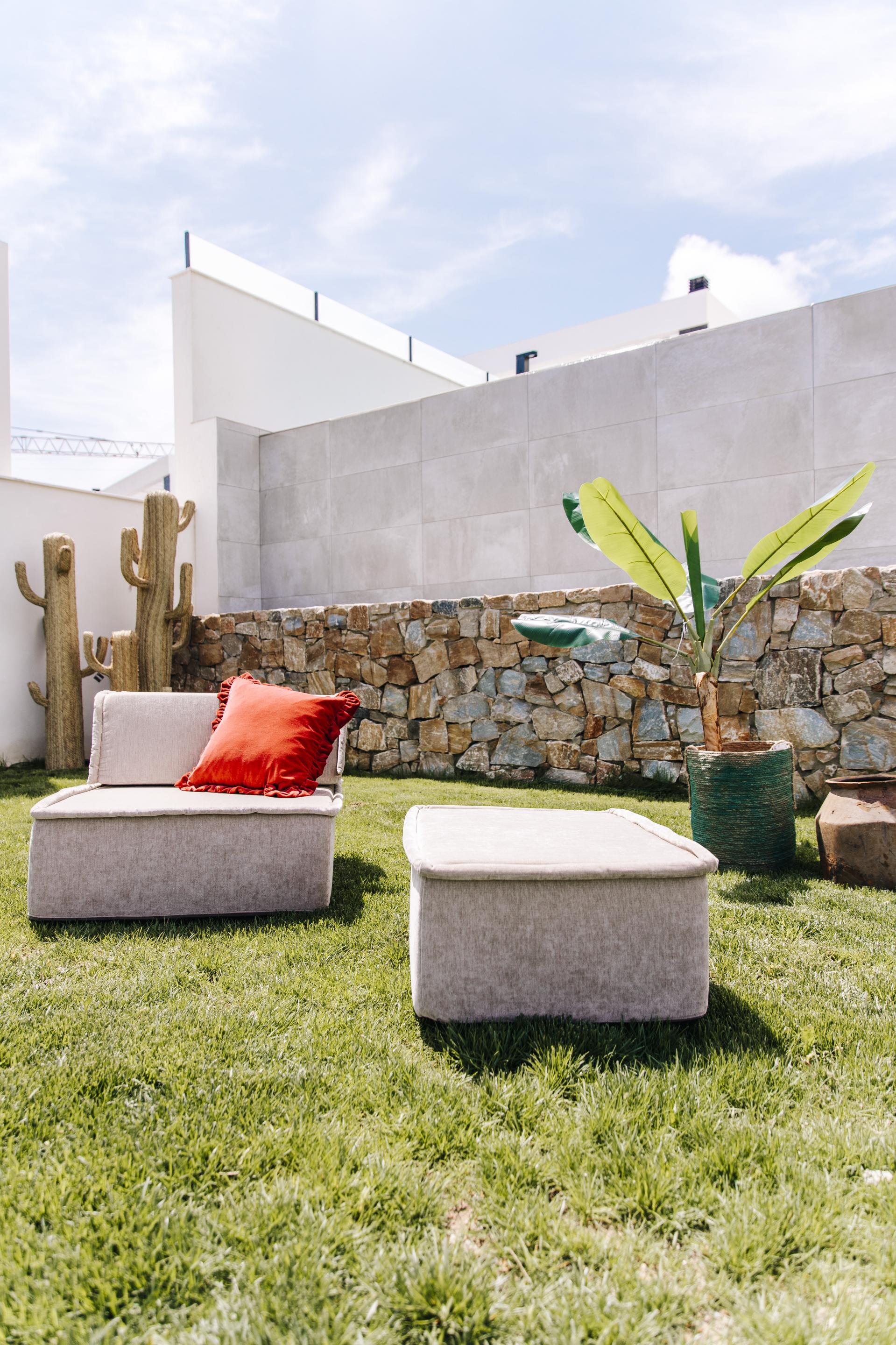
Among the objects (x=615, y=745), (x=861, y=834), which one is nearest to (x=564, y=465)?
Answer: (x=615, y=745)

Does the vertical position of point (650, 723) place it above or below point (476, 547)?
below

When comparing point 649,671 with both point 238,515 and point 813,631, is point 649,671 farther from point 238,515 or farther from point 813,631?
point 238,515

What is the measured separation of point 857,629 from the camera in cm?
446

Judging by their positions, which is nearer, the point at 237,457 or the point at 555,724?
the point at 555,724

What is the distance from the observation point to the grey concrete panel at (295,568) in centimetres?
775

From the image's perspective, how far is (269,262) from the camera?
8.80m

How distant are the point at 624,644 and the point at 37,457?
6.63 metres

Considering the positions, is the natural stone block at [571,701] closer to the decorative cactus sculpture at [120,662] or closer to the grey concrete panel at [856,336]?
the grey concrete panel at [856,336]

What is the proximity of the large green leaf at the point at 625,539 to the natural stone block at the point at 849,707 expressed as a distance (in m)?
1.71

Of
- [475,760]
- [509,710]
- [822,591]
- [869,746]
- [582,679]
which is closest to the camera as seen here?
[869,746]

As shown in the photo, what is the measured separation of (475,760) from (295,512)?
11.7ft

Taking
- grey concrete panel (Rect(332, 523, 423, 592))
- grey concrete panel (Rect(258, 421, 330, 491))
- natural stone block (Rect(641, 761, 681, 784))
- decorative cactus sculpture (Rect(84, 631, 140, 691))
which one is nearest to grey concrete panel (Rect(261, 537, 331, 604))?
grey concrete panel (Rect(332, 523, 423, 592))

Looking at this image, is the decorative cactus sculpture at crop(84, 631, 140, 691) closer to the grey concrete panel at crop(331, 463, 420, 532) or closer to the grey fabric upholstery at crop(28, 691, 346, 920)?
the grey concrete panel at crop(331, 463, 420, 532)

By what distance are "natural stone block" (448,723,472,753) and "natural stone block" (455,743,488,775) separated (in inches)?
1.7
